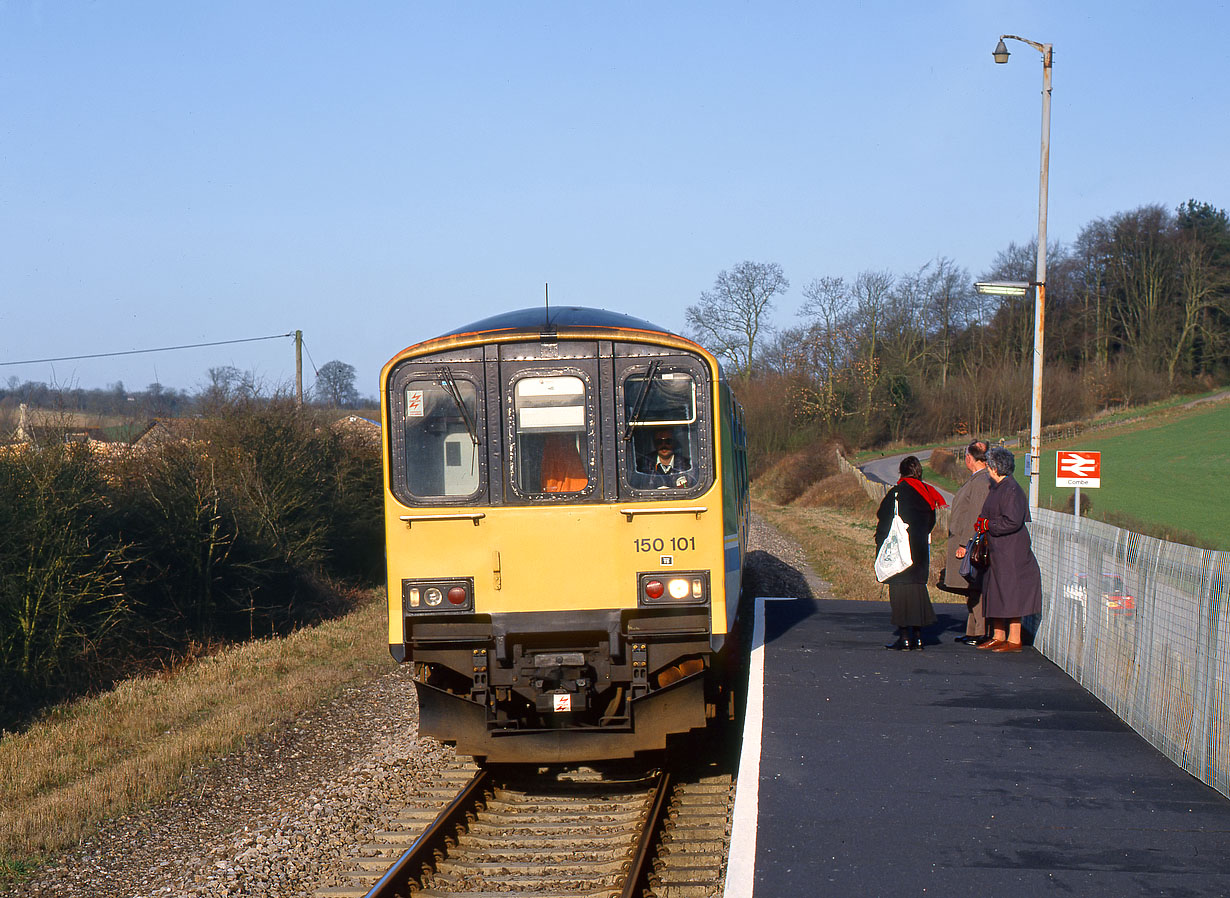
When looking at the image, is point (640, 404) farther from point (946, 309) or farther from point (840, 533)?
point (946, 309)

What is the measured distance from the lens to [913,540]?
8.30 metres

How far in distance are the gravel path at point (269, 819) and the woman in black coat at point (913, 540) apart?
382cm

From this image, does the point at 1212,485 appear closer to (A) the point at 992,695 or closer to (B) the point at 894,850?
(A) the point at 992,695

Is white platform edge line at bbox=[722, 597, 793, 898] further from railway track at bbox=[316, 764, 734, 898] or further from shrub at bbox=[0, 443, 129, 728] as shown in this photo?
shrub at bbox=[0, 443, 129, 728]

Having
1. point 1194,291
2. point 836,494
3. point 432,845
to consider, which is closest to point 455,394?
point 432,845

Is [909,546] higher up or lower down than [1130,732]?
higher up

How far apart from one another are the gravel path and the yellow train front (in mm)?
904

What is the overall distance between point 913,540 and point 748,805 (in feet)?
12.6

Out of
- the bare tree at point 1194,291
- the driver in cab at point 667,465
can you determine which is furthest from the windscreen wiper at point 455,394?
the bare tree at point 1194,291

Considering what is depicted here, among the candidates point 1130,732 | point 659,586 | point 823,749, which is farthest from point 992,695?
point 659,586

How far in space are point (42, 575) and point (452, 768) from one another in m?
7.07

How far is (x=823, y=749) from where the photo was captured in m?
5.93

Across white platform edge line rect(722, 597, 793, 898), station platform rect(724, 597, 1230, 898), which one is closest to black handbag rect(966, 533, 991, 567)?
station platform rect(724, 597, 1230, 898)

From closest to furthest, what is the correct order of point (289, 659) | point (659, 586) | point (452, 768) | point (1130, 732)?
point (1130, 732)
point (659, 586)
point (452, 768)
point (289, 659)
